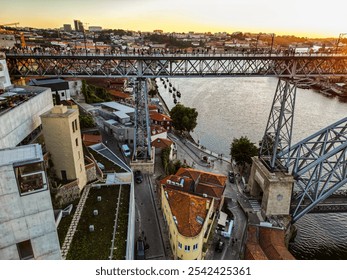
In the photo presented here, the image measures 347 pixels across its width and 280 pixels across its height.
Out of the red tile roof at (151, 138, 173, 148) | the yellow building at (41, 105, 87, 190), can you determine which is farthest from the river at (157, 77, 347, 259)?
the yellow building at (41, 105, 87, 190)

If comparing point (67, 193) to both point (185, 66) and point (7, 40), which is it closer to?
point (185, 66)

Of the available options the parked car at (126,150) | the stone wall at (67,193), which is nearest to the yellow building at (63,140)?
the stone wall at (67,193)

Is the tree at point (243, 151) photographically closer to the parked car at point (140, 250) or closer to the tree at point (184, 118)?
the tree at point (184, 118)

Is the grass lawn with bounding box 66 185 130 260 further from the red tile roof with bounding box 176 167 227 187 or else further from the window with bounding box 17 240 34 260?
the red tile roof with bounding box 176 167 227 187

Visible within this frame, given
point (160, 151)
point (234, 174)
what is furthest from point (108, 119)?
point (234, 174)

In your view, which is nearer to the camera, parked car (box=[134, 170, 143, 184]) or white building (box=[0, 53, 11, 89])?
white building (box=[0, 53, 11, 89])

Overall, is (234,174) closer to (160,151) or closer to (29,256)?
(160,151)
